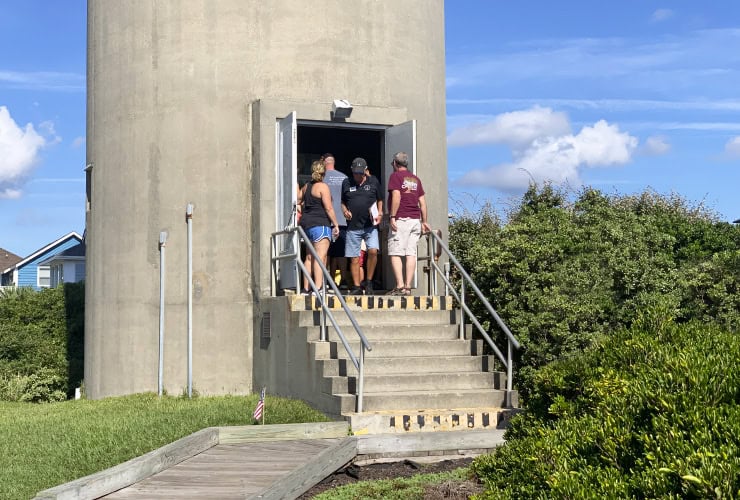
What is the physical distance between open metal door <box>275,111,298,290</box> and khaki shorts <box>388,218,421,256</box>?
49.1 inches

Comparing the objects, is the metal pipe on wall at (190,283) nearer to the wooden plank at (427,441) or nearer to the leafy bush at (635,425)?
the wooden plank at (427,441)

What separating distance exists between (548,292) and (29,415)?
6.75 m

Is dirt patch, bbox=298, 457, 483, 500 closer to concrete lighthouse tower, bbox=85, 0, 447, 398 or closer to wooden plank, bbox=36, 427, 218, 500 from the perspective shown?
wooden plank, bbox=36, 427, 218, 500

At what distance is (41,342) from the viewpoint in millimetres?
18891

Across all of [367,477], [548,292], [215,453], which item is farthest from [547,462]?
[548,292]

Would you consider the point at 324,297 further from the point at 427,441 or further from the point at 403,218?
the point at 427,441

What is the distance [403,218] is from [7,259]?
1712 inches

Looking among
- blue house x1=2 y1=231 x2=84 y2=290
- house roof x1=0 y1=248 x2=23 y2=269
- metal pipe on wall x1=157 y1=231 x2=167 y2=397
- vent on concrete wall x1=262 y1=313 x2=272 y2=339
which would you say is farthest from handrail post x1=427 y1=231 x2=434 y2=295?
house roof x1=0 y1=248 x2=23 y2=269

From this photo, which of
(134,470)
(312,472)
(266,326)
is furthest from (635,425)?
(266,326)

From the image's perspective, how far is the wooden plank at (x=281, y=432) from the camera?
909 cm

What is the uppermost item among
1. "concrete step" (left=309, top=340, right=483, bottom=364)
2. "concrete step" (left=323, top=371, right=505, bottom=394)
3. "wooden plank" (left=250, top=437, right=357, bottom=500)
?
"concrete step" (left=309, top=340, right=483, bottom=364)

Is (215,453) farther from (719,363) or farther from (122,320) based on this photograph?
(122,320)

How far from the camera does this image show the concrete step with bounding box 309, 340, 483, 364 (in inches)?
432

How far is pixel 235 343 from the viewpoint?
13.3 meters
